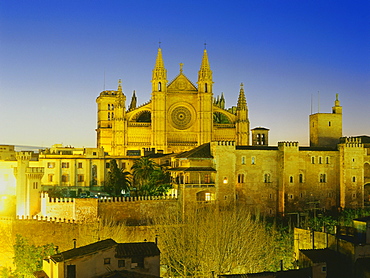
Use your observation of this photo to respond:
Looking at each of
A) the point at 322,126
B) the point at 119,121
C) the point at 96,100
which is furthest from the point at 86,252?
the point at 96,100

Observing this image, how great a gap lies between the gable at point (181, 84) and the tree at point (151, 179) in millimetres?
21585

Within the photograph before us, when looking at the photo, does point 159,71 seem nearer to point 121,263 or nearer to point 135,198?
point 135,198

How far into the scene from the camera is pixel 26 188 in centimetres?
4175

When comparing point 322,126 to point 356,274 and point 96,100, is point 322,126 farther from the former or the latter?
point 96,100

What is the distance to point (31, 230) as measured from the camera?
121ft

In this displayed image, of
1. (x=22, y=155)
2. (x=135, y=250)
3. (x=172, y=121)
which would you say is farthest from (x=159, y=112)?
(x=135, y=250)

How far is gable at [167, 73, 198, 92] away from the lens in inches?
2704

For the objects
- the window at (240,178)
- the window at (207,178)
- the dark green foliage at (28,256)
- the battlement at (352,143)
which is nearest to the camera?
the dark green foliage at (28,256)

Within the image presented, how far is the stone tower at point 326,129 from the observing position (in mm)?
51688

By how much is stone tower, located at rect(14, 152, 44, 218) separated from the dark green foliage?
22.0 ft

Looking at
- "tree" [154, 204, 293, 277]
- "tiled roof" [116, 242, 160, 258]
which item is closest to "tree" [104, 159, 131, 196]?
"tree" [154, 204, 293, 277]

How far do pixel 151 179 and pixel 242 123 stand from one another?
26.3 m

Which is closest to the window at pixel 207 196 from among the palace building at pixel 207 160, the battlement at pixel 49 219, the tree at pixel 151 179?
the palace building at pixel 207 160

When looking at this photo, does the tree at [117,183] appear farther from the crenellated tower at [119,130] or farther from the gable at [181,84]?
the gable at [181,84]
